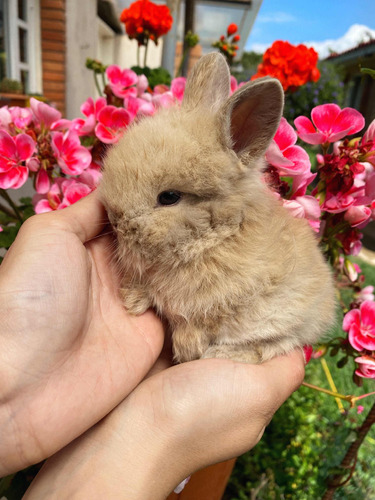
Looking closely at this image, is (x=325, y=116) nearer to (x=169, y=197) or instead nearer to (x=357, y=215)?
(x=357, y=215)

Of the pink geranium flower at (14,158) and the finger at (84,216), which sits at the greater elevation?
the pink geranium flower at (14,158)

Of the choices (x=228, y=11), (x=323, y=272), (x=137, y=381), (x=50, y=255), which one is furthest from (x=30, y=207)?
(x=228, y=11)

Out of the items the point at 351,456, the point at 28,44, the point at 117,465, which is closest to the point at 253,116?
the point at 117,465

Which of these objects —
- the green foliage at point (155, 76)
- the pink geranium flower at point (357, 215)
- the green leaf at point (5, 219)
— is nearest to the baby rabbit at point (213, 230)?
the pink geranium flower at point (357, 215)

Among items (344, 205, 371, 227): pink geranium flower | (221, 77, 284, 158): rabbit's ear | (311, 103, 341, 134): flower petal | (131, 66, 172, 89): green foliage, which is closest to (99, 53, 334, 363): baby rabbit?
(221, 77, 284, 158): rabbit's ear

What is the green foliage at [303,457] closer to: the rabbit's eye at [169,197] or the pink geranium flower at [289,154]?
the pink geranium flower at [289,154]

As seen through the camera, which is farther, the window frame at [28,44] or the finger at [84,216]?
the window frame at [28,44]

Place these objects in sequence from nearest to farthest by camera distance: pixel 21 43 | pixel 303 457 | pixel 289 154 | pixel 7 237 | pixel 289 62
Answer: pixel 289 154 → pixel 7 237 → pixel 289 62 → pixel 303 457 → pixel 21 43

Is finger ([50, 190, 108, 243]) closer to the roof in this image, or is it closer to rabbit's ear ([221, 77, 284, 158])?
rabbit's ear ([221, 77, 284, 158])
